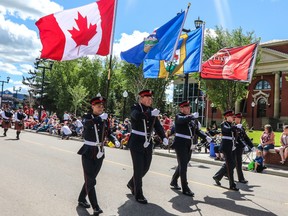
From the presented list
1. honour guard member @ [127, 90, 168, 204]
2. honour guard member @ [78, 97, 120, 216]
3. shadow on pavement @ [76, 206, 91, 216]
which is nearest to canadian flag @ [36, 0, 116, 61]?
honour guard member @ [127, 90, 168, 204]

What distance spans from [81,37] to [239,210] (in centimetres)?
597

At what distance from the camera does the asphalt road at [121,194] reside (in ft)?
19.9

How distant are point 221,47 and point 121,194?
2340 centimetres

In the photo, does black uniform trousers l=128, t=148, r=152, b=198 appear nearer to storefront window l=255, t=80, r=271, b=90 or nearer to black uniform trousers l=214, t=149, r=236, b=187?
black uniform trousers l=214, t=149, r=236, b=187

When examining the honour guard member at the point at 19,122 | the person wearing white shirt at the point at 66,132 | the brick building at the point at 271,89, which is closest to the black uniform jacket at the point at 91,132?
the honour guard member at the point at 19,122

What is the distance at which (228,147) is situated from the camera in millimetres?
8688

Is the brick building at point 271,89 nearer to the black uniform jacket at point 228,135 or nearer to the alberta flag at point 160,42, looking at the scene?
the alberta flag at point 160,42

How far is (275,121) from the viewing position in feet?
156

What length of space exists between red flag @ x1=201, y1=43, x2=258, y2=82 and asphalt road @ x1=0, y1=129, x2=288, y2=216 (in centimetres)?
328

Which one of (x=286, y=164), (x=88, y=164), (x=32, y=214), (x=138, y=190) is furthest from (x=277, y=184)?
(x=32, y=214)

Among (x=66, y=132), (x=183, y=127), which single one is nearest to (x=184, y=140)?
(x=183, y=127)

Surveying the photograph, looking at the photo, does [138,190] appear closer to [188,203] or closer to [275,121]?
[188,203]

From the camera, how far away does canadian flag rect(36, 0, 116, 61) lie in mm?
9234

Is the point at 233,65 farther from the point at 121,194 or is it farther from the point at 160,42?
the point at 121,194
